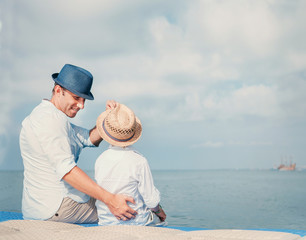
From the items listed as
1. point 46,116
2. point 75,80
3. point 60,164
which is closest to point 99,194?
point 60,164

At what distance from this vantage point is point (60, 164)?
226 cm

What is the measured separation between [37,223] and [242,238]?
1.21m

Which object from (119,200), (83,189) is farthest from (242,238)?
(83,189)

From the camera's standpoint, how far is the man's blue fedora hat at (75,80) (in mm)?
2594

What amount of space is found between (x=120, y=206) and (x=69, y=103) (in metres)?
0.89

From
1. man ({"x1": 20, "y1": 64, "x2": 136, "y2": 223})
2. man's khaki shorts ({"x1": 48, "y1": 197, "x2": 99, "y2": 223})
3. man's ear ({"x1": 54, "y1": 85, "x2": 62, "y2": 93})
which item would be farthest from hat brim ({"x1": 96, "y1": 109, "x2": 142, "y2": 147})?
man's khaki shorts ({"x1": 48, "y1": 197, "x2": 99, "y2": 223})

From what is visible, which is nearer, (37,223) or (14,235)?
(14,235)

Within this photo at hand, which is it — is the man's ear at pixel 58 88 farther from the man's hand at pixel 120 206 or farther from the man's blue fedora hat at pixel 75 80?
the man's hand at pixel 120 206

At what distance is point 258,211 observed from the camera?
13.1m

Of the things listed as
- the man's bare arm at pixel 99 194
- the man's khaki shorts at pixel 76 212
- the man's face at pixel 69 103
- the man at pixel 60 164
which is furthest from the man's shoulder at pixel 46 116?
the man's khaki shorts at pixel 76 212

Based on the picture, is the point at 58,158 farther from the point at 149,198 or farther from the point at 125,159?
the point at 149,198

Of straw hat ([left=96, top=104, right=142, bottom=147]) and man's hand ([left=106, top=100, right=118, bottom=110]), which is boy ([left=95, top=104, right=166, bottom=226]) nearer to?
straw hat ([left=96, top=104, right=142, bottom=147])

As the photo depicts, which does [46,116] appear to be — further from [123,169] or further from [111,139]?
[123,169]

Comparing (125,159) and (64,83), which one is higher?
(64,83)
